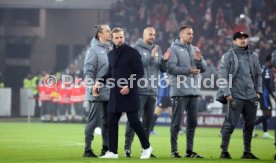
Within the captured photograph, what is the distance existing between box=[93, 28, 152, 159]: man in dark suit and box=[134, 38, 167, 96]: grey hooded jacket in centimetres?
118

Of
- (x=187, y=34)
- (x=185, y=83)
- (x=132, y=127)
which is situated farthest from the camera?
(x=187, y=34)

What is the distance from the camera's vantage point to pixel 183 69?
1820 centimetres

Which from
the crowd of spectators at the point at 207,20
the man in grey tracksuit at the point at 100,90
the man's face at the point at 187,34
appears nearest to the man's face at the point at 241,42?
the man's face at the point at 187,34

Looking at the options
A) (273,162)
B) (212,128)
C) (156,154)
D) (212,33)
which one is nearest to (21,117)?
(212,33)

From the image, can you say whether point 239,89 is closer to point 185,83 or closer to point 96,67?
point 185,83

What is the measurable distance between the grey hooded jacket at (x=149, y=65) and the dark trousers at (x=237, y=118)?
160 cm

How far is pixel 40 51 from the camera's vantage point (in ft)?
162

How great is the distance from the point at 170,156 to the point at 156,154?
767 millimetres

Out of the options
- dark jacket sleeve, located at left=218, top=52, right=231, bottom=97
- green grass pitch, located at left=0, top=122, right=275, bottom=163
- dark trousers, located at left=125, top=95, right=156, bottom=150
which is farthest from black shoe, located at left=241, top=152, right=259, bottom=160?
dark trousers, located at left=125, top=95, right=156, bottom=150

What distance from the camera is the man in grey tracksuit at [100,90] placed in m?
18.1

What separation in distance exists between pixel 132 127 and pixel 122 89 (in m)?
0.76

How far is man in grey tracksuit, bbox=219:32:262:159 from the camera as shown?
58.9ft

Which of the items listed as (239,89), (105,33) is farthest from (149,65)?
(239,89)

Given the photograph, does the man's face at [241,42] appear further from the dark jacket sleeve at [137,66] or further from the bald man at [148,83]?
the dark jacket sleeve at [137,66]
